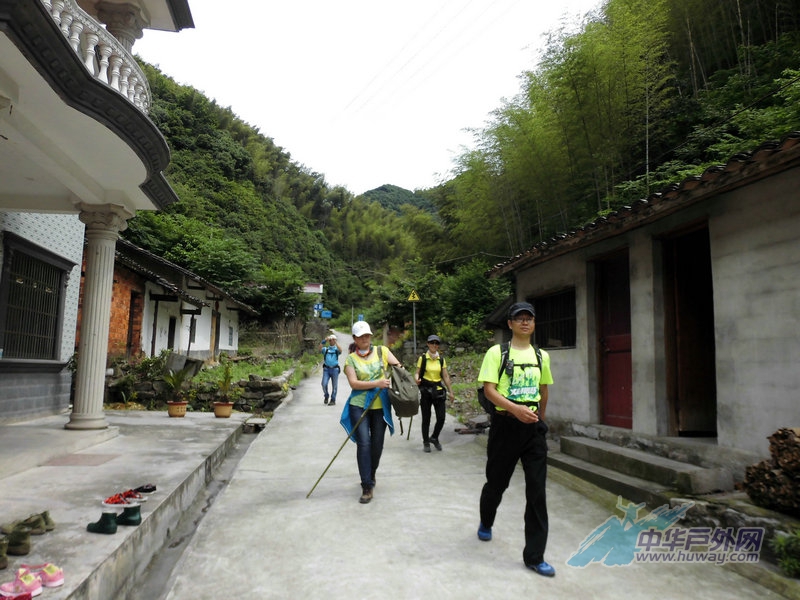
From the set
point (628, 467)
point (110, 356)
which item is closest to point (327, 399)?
point (110, 356)

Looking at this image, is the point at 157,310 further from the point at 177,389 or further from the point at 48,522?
the point at 48,522

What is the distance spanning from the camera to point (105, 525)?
3303 mm

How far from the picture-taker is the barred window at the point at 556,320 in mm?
7352

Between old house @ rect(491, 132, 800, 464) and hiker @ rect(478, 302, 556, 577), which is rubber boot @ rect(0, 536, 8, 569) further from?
old house @ rect(491, 132, 800, 464)

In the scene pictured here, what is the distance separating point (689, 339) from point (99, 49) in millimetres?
6730

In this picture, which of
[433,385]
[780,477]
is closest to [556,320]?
[433,385]

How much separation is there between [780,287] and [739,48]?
12.4m

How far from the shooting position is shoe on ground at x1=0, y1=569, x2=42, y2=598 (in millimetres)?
2357

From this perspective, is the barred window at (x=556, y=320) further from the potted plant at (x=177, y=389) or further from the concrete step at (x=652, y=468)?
the potted plant at (x=177, y=389)

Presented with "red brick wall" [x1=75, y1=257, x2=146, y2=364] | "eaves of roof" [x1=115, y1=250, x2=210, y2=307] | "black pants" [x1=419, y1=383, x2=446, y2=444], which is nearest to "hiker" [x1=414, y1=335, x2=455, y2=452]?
"black pants" [x1=419, y1=383, x2=446, y2=444]

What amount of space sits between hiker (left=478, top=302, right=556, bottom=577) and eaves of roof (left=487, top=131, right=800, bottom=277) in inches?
79.2

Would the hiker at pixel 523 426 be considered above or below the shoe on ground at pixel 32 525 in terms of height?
above

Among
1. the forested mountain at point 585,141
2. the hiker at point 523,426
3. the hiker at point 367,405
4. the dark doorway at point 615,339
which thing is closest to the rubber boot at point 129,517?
the hiker at point 367,405

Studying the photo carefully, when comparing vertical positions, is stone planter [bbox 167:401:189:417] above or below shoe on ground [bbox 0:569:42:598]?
above
